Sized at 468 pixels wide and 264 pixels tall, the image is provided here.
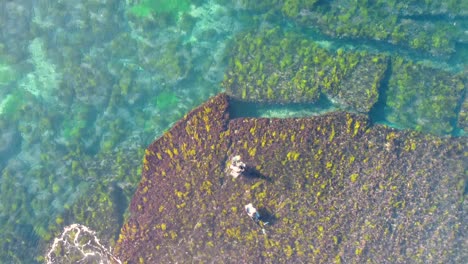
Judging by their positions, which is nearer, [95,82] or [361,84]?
[361,84]

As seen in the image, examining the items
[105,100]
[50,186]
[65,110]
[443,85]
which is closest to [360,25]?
[443,85]

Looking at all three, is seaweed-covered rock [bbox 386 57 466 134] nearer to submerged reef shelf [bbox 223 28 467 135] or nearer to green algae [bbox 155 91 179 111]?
submerged reef shelf [bbox 223 28 467 135]

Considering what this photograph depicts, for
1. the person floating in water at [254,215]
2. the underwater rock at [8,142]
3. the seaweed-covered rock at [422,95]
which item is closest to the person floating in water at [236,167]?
the person floating in water at [254,215]

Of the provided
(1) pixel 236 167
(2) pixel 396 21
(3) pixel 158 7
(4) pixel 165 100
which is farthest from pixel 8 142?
(2) pixel 396 21

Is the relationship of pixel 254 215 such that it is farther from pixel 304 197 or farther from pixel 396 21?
pixel 396 21

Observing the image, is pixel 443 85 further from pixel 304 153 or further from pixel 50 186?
pixel 50 186

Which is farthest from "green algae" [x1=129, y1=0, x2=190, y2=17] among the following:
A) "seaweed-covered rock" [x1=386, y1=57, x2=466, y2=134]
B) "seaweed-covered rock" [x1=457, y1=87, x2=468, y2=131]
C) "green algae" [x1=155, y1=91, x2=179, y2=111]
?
"seaweed-covered rock" [x1=457, y1=87, x2=468, y2=131]

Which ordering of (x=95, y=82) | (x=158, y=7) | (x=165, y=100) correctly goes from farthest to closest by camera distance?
1. (x=158, y=7)
2. (x=95, y=82)
3. (x=165, y=100)
